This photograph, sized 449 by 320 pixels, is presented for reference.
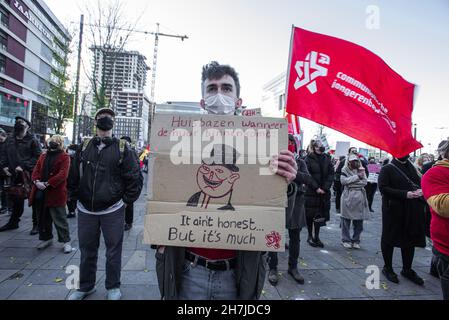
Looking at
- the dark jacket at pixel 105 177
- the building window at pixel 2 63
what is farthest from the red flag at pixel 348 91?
the building window at pixel 2 63

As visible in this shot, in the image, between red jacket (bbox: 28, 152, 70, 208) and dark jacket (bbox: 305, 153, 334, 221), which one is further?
dark jacket (bbox: 305, 153, 334, 221)

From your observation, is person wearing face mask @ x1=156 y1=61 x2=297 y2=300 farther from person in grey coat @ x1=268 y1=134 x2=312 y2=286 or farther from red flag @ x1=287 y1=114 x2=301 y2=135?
red flag @ x1=287 y1=114 x2=301 y2=135

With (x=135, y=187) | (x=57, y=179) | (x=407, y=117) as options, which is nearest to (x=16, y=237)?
(x=57, y=179)

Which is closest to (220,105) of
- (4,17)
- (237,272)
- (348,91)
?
(237,272)

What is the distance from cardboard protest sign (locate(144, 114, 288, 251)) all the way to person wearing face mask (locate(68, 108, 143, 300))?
190 cm

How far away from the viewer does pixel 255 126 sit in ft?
5.20

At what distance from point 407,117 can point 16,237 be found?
22.0 ft

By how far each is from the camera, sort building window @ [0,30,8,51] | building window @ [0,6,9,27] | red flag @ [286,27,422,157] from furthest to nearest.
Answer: building window @ [0,30,8,51] < building window @ [0,6,9,27] < red flag @ [286,27,422,157]

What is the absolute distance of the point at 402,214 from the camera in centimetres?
419

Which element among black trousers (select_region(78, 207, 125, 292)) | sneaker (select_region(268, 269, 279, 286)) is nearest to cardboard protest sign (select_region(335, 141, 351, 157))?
sneaker (select_region(268, 269, 279, 286))

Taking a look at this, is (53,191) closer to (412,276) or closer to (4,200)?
(4,200)

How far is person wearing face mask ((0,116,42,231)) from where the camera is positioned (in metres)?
5.71

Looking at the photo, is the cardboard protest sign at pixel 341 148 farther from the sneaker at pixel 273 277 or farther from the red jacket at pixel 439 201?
the red jacket at pixel 439 201
